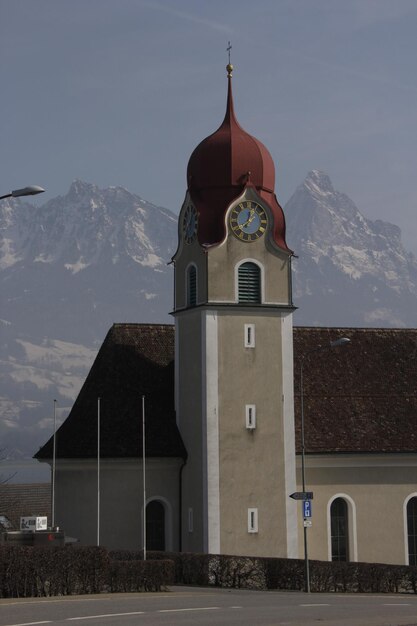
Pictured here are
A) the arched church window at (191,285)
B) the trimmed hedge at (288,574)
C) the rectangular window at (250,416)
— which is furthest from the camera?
the arched church window at (191,285)


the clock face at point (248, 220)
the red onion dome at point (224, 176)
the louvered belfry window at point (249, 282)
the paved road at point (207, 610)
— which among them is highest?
the red onion dome at point (224, 176)

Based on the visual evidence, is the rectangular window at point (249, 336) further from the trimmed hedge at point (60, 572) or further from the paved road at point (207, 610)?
the trimmed hedge at point (60, 572)

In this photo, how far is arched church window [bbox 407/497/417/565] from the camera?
59031 mm

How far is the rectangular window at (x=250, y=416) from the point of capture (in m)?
56.1

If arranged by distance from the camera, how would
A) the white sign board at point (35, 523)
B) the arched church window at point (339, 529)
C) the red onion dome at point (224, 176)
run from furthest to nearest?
the arched church window at point (339, 529) < the red onion dome at point (224, 176) < the white sign board at point (35, 523)

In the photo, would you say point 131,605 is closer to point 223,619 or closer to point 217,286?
point 223,619

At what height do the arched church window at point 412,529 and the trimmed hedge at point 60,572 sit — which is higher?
the arched church window at point 412,529

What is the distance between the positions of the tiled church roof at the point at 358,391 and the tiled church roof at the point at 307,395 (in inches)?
1.7

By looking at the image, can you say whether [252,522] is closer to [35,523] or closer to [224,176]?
[35,523]

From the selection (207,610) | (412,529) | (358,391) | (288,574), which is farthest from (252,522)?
(207,610)

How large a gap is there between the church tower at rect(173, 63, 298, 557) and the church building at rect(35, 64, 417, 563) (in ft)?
0.18

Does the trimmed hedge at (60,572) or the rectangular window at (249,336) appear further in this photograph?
the rectangular window at (249,336)

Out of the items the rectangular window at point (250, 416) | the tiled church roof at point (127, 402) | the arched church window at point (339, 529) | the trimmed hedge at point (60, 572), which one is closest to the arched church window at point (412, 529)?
the arched church window at point (339, 529)

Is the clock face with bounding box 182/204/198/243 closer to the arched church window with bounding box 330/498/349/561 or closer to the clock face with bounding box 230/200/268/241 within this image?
the clock face with bounding box 230/200/268/241
